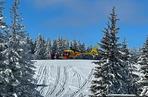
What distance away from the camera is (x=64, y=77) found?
240 feet

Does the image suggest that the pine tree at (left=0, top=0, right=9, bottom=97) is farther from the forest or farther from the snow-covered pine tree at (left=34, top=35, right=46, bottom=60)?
the snow-covered pine tree at (left=34, top=35, right=46, bottom=60)

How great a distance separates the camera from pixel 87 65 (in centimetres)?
8131

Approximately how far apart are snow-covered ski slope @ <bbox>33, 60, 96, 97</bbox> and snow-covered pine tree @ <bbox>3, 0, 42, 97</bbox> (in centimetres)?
2996

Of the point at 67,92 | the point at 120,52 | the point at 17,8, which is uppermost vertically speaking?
the point at 17,8

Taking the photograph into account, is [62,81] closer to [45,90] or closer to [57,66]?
[45,90]

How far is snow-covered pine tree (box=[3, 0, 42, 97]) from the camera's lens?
A: 1238 inches

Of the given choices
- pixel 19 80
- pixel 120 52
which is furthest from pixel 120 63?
pixel 19 80

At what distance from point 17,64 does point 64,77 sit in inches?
1639

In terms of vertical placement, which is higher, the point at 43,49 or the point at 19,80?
the point at 43,49

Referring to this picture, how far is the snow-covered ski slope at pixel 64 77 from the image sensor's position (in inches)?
2539

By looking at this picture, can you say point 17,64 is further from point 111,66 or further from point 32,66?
point 111,66

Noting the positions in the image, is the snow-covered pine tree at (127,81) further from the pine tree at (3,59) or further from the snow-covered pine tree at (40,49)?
the snow-covered pine tree at (40,49)

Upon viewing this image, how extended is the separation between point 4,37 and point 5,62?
1.74 meters

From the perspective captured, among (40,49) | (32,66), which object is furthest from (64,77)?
(40,49)
